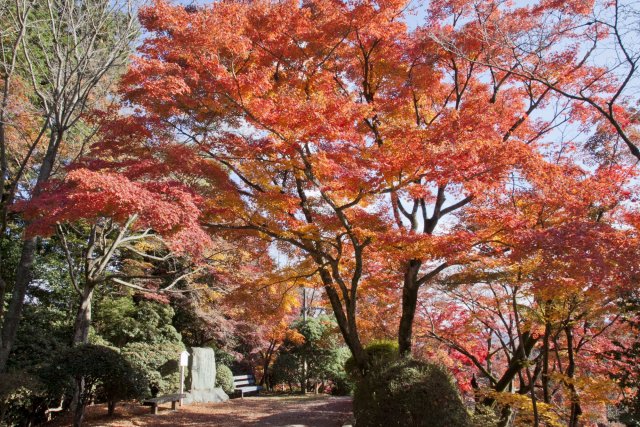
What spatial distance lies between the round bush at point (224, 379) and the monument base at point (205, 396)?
5.37ft

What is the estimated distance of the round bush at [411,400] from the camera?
5840 millimetres

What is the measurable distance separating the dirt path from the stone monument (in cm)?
49

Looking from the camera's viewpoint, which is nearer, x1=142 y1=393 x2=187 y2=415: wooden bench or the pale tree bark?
the pale tree bark

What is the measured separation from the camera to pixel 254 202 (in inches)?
333

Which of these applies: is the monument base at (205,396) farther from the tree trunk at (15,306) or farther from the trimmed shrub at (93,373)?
the tree trunk at (15,306)

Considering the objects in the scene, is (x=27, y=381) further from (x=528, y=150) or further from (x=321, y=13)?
(x=528, y=150)

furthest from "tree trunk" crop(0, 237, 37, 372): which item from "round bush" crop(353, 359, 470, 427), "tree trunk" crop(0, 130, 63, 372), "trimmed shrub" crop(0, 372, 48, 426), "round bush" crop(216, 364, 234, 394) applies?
"round bush" crop(216, 364, 234, 394)

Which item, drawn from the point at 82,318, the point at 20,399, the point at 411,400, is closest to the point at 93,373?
the point at 20,399

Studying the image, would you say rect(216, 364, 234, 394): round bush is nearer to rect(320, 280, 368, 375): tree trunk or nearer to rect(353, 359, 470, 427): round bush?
rect(320, 280, 368, 375): tree trunk

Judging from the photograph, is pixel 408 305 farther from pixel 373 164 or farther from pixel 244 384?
pixel 244 384

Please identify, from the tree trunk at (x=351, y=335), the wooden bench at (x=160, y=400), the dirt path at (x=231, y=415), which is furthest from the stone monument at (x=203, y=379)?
the tree trunk at (x=351, y=335)

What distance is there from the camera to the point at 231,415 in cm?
1159

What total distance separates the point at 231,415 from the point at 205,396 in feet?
8.48

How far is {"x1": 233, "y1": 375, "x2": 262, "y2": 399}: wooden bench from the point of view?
17.4 metres
